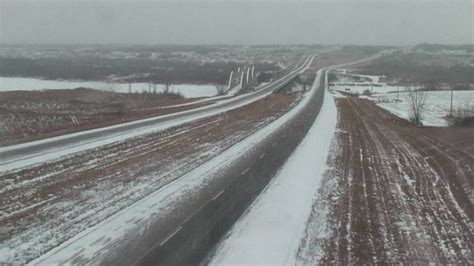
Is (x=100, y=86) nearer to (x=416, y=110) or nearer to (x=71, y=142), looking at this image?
(x=416, y=110)

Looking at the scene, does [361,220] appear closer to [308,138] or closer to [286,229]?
[286,229]

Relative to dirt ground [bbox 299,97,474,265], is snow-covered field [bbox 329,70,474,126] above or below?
above

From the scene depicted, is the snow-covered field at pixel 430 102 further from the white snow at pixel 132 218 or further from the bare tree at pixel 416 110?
the white snow at pixel 132 218

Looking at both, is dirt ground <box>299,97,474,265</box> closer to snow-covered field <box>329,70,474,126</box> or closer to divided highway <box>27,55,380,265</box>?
divided highway <box>27,55,380,265</box>

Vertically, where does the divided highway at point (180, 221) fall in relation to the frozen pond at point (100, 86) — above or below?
below

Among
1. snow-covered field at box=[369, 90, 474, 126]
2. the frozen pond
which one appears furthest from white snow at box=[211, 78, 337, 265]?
the frozen pond

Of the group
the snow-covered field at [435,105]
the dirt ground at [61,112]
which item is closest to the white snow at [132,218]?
the dirt ground at [61,112]
